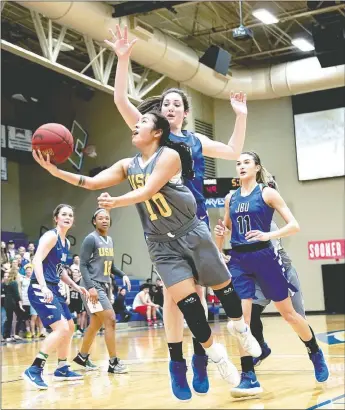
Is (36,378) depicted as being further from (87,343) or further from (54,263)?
(87,343)

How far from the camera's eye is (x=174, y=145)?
401cm

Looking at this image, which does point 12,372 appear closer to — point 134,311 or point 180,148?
point 180,148

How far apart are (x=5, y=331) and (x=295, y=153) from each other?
10655mm

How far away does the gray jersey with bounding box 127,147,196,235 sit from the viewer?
380 cm

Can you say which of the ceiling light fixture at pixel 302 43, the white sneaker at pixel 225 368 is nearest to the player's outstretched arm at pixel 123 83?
the white sneaker at pixel 225 368

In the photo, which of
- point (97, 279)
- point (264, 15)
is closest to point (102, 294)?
point (97, 279)

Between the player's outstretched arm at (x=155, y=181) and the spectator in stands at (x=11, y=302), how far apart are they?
909 cm

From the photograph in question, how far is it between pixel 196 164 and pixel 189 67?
39.4 feet

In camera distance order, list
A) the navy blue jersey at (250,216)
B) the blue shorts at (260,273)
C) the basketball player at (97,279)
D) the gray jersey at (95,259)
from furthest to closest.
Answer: the gray jersey at (95,259), the basketball player at (97,279), the navy blue jersey at (250,216), the blue shorts at (260,273)

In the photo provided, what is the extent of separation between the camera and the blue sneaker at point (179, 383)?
3.86m

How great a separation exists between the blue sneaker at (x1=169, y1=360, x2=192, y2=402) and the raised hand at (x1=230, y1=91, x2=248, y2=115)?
5.93ft

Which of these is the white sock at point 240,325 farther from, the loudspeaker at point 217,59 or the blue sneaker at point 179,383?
the loudspeaker at point 217,59

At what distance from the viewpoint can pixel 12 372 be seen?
6691 millimetres

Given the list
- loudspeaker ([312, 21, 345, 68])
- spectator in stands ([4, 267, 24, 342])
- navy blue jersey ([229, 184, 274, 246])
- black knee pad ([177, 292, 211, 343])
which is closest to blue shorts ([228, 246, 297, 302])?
navy blue jersey ([229, 184, 274, 246])
